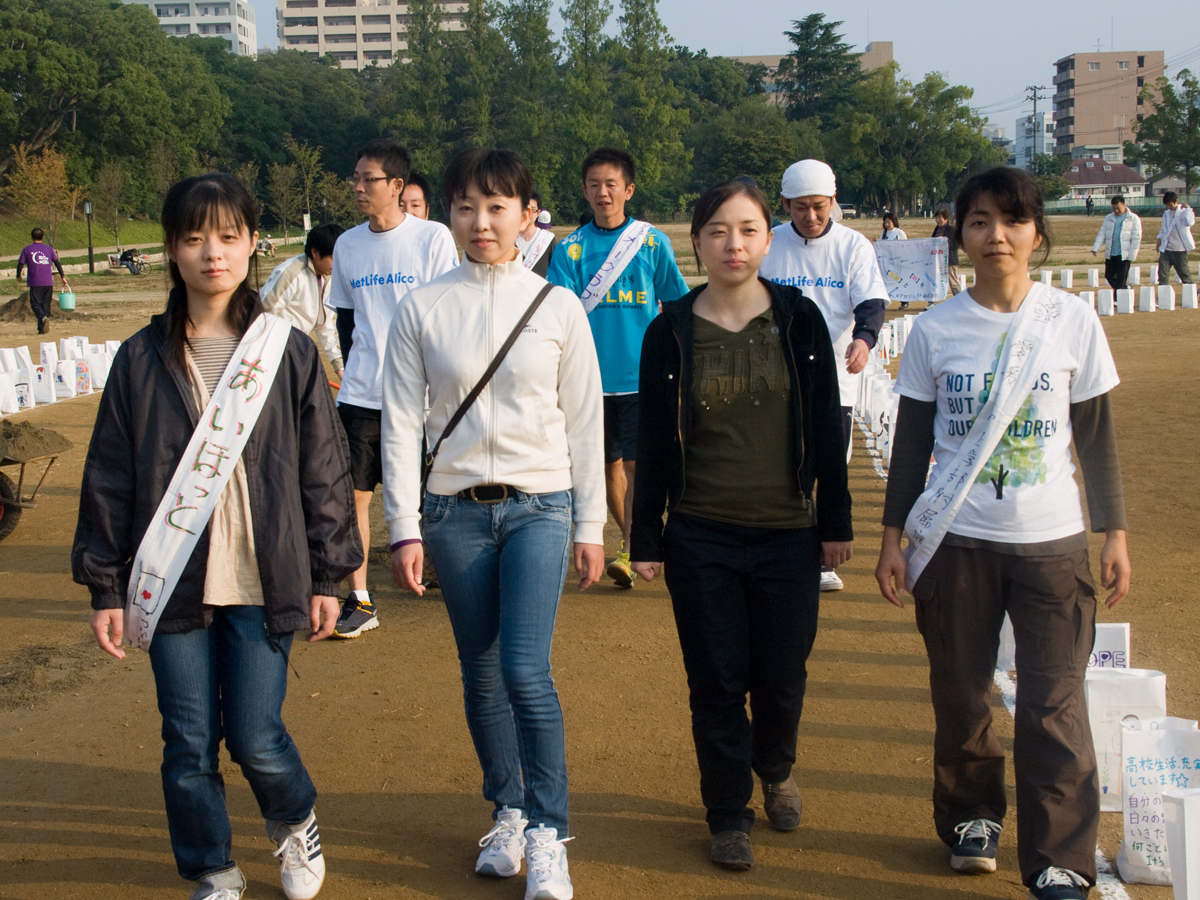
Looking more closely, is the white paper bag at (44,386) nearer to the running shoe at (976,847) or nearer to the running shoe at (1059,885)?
the running shoe at (976,847)

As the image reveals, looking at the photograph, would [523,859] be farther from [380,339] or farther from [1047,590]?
[380,339]

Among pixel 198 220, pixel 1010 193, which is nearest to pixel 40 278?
pixel 198 220

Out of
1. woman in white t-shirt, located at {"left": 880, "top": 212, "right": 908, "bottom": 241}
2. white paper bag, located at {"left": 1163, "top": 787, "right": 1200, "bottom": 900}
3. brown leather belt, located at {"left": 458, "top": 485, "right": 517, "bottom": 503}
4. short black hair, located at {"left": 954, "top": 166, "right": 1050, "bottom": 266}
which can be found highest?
woman in white t-shirt, located at {"left": 880, "top": 212, "right": 908, "bottom": 241}

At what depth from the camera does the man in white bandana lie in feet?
18.2

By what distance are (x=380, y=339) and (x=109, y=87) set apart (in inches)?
2888

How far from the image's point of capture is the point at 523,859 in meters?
3.47

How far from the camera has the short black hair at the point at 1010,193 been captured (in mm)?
3107

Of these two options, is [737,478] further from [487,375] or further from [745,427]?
[487,375]

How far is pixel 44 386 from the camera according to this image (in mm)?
13625

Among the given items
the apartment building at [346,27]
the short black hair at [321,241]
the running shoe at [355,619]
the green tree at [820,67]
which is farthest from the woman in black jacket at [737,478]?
the apartment building at [346,27]

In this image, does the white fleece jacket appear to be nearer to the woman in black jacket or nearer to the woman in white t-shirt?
the woman in black jacket

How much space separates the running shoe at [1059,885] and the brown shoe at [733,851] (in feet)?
2.58

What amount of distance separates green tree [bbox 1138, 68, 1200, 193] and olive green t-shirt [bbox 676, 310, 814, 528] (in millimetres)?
82695

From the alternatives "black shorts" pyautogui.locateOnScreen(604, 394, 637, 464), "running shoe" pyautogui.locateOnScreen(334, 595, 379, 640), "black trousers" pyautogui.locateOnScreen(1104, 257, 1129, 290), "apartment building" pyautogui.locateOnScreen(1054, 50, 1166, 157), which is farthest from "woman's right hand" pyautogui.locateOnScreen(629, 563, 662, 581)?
"apartment building" pyautogui.locateOnScreen(1054, 50, 1166, 157)
